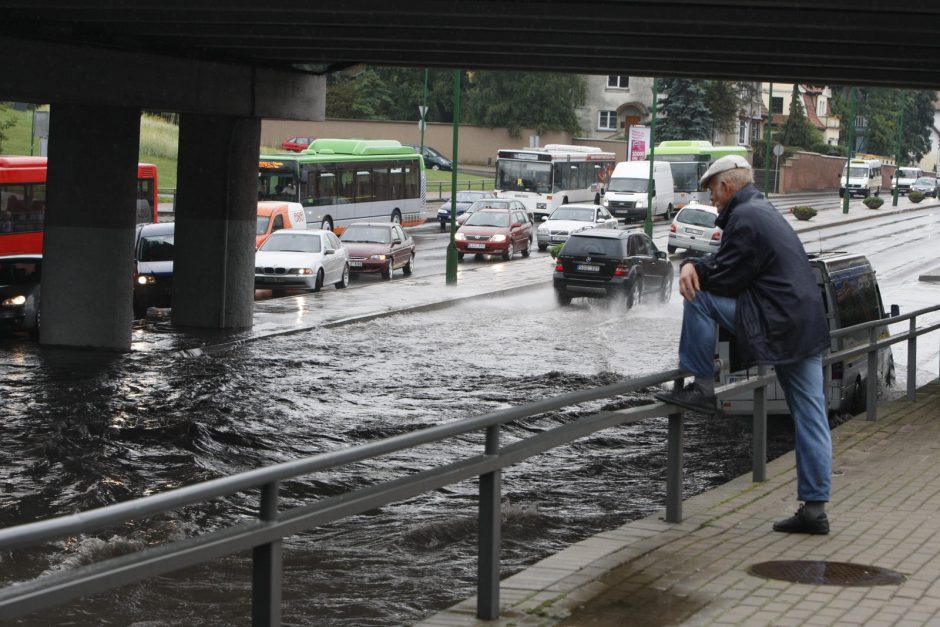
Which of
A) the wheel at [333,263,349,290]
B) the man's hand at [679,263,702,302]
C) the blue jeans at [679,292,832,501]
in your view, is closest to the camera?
the man's hand at [679,263,702,302]

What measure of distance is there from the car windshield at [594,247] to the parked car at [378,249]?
695 cm

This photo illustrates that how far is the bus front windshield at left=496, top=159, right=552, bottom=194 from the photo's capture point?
59956mm

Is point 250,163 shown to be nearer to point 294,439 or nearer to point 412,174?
point 294,439

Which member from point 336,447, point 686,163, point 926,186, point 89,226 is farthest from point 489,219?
point 926,186

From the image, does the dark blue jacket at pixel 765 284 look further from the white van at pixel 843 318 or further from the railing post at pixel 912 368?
the railing post at pixel 912 368

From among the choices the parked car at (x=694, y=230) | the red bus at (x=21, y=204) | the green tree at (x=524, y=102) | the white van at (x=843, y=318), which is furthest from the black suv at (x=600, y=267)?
the green tree at (x=524, y=102)

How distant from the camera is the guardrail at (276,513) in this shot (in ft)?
13.1

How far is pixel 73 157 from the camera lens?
21.1 m

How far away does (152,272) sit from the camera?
29.2 metres

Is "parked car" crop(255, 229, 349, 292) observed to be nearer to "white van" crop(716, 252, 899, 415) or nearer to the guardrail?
"white van" crop(716, 252, 899, 415)

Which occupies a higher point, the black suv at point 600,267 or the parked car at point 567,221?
the parked car at point 567,221

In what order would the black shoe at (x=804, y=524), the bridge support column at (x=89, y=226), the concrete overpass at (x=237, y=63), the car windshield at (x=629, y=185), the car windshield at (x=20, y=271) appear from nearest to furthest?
the black shoe at (x=804, y=524) < the concrete overpass at (x=237, y=63) < the bridge support column at (x=89, y=226) < the car windshield at (x=20, y=271) < the car windshield at (x=629, y=185)

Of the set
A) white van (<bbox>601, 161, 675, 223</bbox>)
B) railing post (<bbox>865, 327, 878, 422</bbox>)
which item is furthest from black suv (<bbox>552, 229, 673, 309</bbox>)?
white van (<bbox>601, 161, 675, 223</bbox>)

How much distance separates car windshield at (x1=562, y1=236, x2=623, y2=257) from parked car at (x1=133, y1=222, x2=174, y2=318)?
899 centimetres
